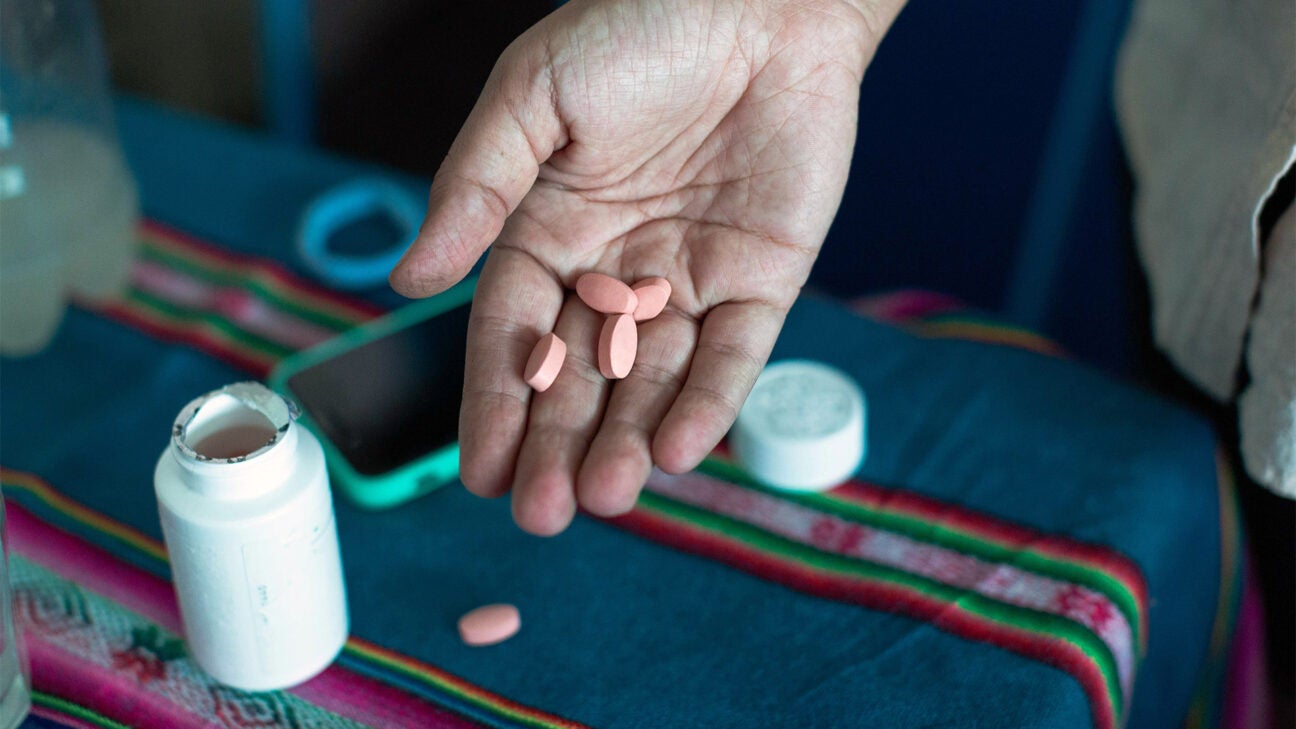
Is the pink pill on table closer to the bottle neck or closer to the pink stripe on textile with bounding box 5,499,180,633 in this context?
the bottle neck

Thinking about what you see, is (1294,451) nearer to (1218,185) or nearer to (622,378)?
(1218,185)

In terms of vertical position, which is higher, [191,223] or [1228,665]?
[191,223]

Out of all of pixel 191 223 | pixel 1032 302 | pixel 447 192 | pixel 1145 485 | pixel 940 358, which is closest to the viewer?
pixel 447 192

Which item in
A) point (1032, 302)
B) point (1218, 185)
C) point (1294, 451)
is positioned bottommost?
point (1032, 302)

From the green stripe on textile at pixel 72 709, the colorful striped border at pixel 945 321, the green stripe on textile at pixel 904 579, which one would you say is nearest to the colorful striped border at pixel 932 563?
the green stripe on textile at pixel 904 579

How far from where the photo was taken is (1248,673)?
93cm

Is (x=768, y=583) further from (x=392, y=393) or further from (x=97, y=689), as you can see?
(x=97, y=689)

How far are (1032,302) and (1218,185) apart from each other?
2.17 ft

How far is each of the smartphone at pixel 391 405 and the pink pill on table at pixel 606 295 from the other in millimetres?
91

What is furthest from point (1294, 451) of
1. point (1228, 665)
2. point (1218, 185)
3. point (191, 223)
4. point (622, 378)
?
point (191, 223)

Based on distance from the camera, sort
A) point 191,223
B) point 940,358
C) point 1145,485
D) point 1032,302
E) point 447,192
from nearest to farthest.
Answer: point 447,192 < point 1145,485 < point 940,358 < point 191,223 < point 1032,302

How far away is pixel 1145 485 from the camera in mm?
786

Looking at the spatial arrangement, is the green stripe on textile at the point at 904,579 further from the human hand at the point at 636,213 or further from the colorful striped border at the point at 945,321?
the colorful striped border at the point at 945,321

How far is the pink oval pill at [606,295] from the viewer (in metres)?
0.70
